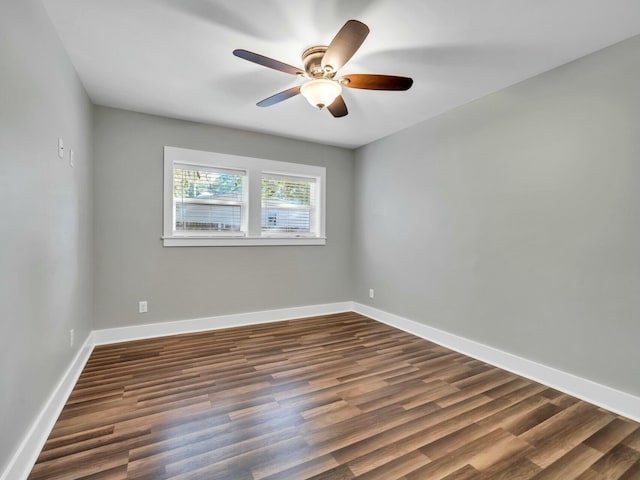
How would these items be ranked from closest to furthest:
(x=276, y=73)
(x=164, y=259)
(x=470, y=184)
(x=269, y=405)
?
(x=269, y=405), (x=276, y=73), (x=470, y=184), (x=164, y=259)

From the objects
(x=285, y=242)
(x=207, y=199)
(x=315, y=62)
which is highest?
(x=315, y=62)

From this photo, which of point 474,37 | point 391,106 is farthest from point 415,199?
point 474,37

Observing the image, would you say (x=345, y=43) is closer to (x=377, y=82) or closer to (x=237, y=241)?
(x=377, y=82)

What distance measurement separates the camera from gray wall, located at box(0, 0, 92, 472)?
4.40ft

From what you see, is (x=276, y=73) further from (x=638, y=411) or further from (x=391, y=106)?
(x=638, y=411)

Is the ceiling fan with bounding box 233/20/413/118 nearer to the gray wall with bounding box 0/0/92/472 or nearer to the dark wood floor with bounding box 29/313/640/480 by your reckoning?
the gray wall with bounding box 0/0/92/472

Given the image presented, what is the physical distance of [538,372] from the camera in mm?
2527

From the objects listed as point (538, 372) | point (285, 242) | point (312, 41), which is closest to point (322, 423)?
point (538, 372)

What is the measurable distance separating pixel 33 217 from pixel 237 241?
7.54 feet

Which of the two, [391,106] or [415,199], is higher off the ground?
[391,106]

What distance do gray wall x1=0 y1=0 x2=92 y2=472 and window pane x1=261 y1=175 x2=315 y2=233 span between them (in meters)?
2.09

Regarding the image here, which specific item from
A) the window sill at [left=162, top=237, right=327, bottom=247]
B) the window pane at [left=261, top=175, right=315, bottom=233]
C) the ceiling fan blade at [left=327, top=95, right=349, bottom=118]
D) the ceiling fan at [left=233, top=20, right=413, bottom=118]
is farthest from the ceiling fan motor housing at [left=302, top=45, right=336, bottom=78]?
the window sill at [left=162, top=237, right=327, bottom=247]

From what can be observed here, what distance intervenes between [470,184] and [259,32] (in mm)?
2319

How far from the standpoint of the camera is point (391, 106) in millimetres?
3141
